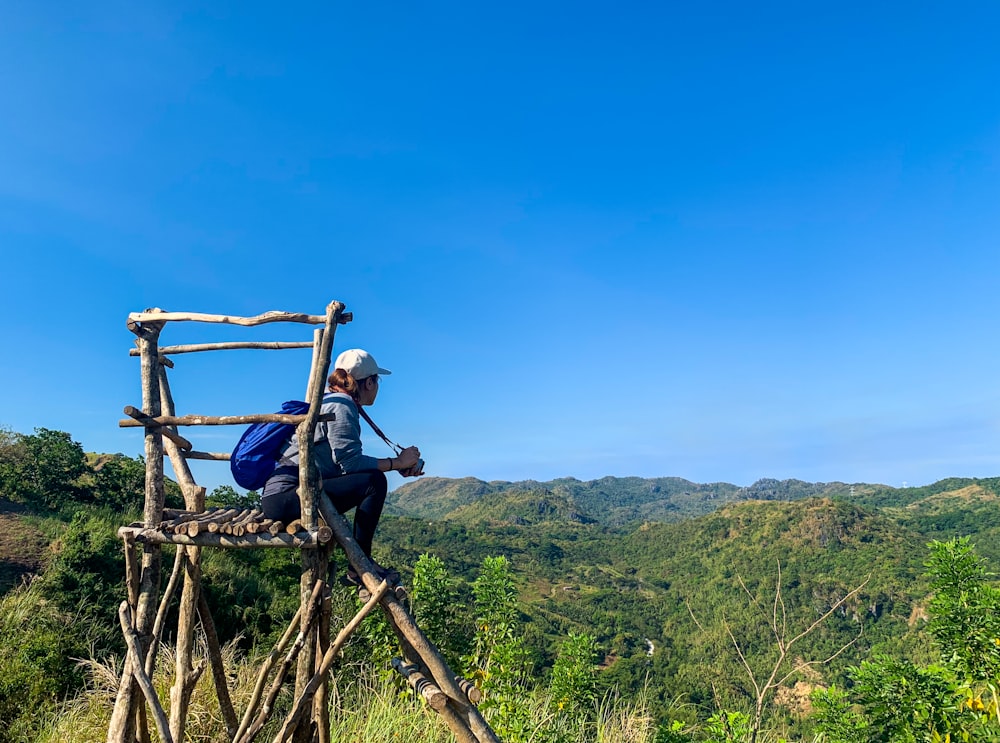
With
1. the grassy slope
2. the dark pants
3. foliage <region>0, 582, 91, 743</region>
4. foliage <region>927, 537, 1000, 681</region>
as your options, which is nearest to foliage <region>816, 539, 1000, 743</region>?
foliage <region>927, 537, 1000, 681</region>

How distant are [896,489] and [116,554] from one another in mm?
224707

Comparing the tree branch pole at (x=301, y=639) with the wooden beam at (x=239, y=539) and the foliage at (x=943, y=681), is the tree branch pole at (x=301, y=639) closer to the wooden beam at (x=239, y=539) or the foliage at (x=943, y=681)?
the wooden beam at (x=239, y=539)

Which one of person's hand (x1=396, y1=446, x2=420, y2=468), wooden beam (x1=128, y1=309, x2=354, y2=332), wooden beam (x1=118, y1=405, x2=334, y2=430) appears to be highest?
wooden beam (x1=128, y1=309, x2=354, y2=332)

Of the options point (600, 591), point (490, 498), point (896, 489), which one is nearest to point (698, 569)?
point (600, 591)

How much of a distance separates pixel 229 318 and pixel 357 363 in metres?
0.77

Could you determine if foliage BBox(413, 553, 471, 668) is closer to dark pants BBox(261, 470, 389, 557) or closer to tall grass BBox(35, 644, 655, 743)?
tall grass BBox(35, 644, 655, 743)

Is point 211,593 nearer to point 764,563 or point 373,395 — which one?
point 373,395

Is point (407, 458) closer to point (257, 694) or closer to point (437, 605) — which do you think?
point (257, 694)

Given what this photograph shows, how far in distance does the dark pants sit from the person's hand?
0.40 ft

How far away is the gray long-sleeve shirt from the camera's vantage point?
11.5 ft

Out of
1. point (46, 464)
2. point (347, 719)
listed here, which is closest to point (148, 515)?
point (347, 719)

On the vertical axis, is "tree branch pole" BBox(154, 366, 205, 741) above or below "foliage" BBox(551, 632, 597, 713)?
above

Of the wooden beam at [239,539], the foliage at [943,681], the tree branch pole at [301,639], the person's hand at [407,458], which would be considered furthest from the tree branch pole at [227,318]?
the foliage at [943,681]

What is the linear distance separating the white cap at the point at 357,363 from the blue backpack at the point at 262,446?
37cm
